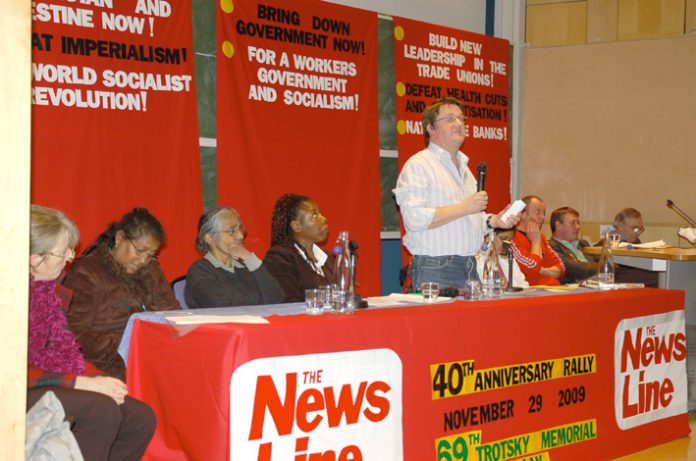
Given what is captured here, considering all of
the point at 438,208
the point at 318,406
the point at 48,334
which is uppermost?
the point at 438,208

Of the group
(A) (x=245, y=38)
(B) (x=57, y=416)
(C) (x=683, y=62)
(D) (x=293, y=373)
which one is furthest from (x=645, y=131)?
(B) (x=57, y=416)

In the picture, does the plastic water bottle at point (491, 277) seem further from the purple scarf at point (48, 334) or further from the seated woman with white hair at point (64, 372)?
the purple scarf at point (48, 334)

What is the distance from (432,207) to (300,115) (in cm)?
206

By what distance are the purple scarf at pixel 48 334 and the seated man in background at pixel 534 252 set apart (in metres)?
2.96

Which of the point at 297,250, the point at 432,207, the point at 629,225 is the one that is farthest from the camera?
the point at 629,225

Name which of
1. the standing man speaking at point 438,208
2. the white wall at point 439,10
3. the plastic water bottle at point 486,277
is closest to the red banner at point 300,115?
the white wall at point 439,10

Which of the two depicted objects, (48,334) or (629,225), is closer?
(48,334)

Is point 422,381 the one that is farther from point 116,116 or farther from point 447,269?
point 116,116

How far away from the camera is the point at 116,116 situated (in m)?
4.30

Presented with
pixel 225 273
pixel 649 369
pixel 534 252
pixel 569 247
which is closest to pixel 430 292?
pixel 225 273

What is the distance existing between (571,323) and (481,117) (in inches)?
132

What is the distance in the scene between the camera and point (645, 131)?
6.55 m

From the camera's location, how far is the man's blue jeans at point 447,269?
332 centimetres

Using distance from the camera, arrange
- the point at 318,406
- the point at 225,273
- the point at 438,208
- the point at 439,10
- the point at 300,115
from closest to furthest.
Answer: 1. the point at 318,406
2. the point at 438,208
3. the point at 225,273
4. the point at 300,115
5. the point at 439,10
